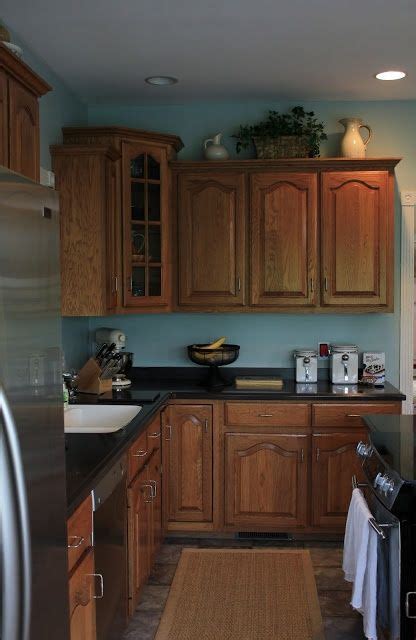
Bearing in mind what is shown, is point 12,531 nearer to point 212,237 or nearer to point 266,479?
point 266,479

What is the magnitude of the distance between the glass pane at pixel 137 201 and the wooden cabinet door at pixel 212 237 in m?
0.25

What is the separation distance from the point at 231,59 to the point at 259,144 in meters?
0.81

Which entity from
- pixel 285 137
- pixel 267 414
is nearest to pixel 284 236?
pixel 285 137

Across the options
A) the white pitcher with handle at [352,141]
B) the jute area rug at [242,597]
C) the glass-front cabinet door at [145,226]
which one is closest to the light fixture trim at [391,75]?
the white pitcher with handle at [352,141]

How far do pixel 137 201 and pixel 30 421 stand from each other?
10.3 feet

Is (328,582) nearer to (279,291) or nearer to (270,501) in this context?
(270,501)

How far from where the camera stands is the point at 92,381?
411 cm

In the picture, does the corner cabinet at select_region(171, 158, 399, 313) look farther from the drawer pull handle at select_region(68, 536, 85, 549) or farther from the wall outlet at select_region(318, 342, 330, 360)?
the drawer pull handle at select_region(68, 536, 85, 549)

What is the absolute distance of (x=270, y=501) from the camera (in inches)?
171

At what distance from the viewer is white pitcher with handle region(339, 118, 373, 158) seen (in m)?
4.56

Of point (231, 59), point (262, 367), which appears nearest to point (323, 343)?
point (262, 367)

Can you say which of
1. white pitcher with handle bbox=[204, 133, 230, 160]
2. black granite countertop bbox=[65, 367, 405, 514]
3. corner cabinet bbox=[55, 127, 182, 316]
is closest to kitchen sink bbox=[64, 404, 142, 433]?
black granite countertop bbox=[65, 367, 405, 514]

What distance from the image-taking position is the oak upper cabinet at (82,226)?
4.02 metres

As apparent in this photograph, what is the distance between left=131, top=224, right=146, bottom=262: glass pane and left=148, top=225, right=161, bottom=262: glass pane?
0.05m
